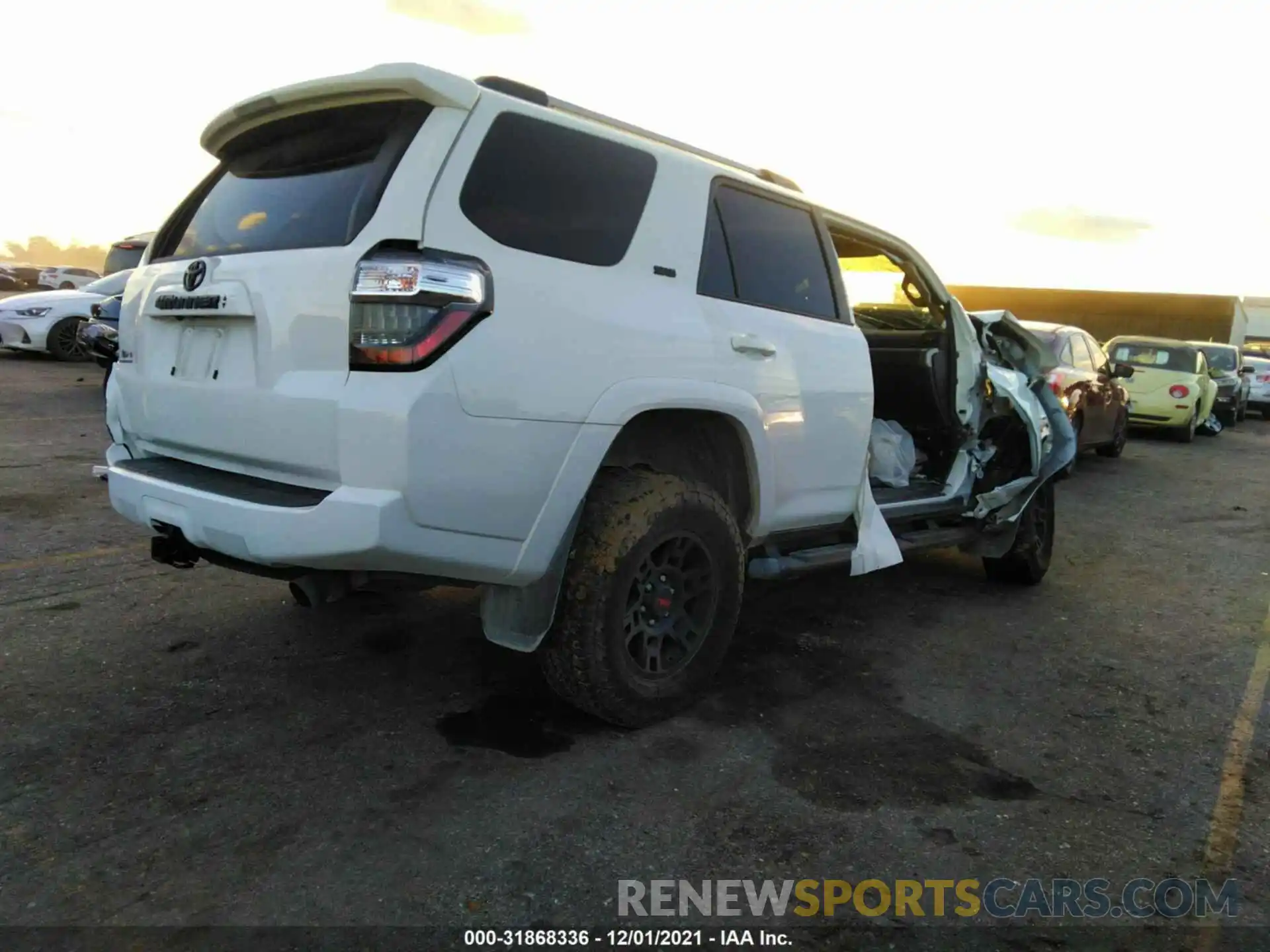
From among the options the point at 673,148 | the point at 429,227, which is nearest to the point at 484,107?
the point at 429,227

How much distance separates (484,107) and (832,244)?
198 centimetres

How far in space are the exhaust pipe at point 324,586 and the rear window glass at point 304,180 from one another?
97 centimetres

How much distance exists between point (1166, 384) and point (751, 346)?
1362 centimetres

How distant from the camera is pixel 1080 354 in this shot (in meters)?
Answer: 11.0

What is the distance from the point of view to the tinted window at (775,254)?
3566mm

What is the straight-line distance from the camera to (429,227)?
2.54 m

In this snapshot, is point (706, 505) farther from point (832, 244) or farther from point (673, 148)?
point (832, 244)

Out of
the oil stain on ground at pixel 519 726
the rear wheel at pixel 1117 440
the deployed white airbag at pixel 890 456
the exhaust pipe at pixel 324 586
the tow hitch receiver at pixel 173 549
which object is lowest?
the oil stain on ground at pixel 519 726

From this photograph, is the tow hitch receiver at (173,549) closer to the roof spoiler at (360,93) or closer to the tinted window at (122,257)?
the roof spoiler at (360,93)

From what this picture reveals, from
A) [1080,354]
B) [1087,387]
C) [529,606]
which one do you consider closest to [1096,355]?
[1080,354]

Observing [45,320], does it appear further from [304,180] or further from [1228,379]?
[1228,379]

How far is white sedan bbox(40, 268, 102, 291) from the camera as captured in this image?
1214 inches

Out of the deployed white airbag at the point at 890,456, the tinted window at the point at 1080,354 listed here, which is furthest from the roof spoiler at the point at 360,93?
the tinted window at the point at 1080,354

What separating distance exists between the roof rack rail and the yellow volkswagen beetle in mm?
12725
